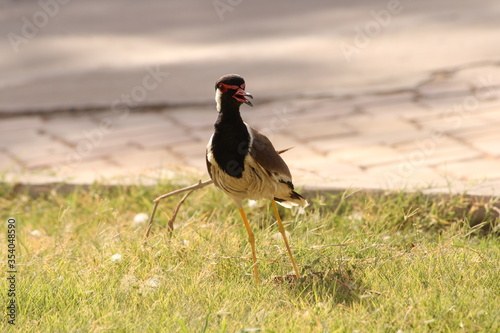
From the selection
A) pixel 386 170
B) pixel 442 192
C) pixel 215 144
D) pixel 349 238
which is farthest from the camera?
pixel 386 170

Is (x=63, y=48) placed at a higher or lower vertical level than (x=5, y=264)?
lower

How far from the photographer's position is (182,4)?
42.1 ft

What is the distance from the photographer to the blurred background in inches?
240

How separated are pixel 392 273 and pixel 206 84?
4.89m

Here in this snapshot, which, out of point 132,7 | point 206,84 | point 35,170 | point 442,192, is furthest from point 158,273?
point 132,7

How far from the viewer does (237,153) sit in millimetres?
3496

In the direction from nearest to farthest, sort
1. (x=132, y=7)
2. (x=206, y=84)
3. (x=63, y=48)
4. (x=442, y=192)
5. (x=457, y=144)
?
(x=442, y=192), (x=457, y=144), (x=206, y=84), (x=63, y=48), (x=132, y=7)

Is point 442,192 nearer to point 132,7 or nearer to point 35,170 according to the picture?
point 35,170

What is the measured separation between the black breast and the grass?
550mm

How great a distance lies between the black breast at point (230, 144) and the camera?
3482mm

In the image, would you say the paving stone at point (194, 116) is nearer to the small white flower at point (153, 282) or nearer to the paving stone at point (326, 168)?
the paving stone at point (326, 168)

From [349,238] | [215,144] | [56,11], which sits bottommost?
[56,11]

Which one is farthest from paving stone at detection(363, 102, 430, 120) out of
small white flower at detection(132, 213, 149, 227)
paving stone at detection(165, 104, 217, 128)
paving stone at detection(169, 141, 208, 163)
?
small white flower at detection(132, 213, 149, 227)

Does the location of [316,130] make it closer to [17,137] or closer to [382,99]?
[382,99]
